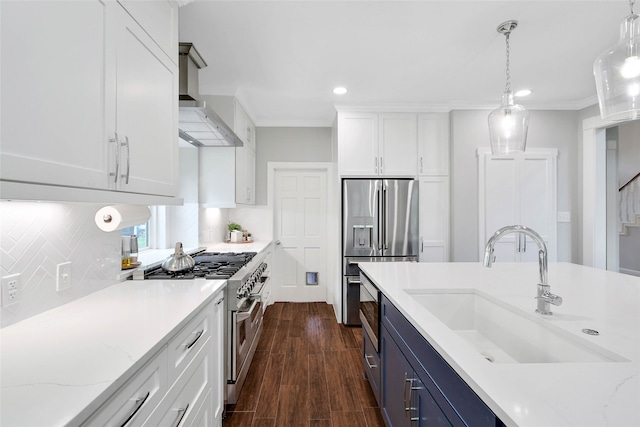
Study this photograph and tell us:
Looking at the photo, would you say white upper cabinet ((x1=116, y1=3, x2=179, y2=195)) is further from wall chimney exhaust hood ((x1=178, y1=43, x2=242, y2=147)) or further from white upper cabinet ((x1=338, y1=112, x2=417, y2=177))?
white upper cabinet ((x1=338, y1=112, x2=417, y2=177))

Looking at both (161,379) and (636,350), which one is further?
(161,379)

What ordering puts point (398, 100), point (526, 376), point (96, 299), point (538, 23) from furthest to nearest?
point (398, 100) < point (538, 23) < point (96, 299) < point (526, 376)

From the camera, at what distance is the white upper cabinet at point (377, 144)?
3635 millimetres

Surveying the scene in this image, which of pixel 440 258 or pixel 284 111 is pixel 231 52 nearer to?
pixel 284 111

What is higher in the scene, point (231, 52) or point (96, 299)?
point (231, 52)

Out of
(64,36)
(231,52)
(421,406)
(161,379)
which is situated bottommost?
(421,406)

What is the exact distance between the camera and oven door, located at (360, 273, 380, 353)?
191 cm

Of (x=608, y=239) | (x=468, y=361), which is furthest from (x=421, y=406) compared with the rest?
(x=608, y=239)

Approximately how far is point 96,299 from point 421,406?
1533mm

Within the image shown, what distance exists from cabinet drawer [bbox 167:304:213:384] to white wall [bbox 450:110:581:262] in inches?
119

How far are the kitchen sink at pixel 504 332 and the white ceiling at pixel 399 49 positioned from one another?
1789 mm

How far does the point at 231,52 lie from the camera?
245cm

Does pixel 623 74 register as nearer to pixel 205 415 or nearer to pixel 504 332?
pixel 504 332

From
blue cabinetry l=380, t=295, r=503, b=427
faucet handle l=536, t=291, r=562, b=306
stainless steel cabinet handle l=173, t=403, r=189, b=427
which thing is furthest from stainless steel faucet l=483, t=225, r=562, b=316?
stainless steel cabinet handle l=173, t=403, r=189, b=427
